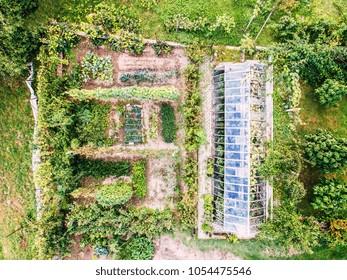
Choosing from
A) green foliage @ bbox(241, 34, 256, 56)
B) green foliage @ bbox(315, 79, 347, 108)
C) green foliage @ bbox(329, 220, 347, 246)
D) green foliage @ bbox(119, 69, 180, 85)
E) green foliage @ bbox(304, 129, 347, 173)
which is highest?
green foliage @ bbox(241, 34, 256, 56)

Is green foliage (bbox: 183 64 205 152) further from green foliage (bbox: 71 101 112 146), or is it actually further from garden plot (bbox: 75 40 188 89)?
green foliage (bbox: 71 101 112 146)

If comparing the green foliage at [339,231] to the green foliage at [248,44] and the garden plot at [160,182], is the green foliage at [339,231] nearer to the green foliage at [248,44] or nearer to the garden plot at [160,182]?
the garden plot at [160,182]

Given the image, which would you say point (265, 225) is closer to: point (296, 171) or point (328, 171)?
point (296, 171)

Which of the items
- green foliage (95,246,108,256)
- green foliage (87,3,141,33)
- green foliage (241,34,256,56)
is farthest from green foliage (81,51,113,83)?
green foliage (95,246,108,256)

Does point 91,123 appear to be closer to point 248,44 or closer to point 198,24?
point 198,24

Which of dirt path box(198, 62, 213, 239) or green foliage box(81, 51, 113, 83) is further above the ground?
green foliage box(81, 51, 113, 83)

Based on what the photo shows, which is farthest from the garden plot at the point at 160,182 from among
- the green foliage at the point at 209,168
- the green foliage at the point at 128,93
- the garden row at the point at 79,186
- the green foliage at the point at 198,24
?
the green foliage at the point at 198,24
